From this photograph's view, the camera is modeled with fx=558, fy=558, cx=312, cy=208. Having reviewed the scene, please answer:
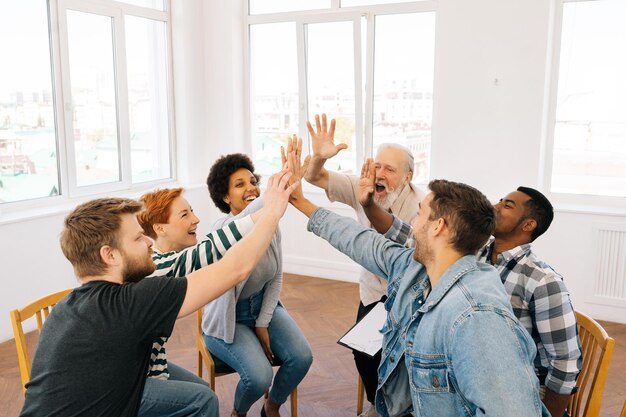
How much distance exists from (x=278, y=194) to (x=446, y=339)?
0.81m

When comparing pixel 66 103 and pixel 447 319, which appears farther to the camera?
pixel 66 103

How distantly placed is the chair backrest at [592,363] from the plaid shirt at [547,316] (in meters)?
0.07

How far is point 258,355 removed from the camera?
2531 mm

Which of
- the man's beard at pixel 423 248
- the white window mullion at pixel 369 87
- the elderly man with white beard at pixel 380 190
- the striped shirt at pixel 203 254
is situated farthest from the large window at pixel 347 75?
the man's beard at pixel 423 248

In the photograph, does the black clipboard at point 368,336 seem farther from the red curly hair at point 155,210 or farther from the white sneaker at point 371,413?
the red curly hair at point 155,210

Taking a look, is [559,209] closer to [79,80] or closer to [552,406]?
[552,406]

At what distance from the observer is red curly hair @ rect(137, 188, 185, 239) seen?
240cm

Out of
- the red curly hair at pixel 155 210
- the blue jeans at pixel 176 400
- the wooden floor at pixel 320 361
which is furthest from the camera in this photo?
the wooden floor at pixel 320 361

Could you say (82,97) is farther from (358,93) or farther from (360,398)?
(360,398)

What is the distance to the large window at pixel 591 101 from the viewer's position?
451 cm

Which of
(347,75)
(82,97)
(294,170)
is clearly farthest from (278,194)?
(347,75)

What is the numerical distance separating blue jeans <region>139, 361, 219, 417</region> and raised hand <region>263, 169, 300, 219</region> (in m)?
0.73

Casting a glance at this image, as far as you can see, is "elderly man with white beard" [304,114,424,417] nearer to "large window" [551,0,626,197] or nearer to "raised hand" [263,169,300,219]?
"raised hand" [263,169,300,219]

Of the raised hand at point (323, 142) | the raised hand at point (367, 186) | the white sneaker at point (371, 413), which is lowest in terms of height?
→ the white sneaker at point (371, 413)
